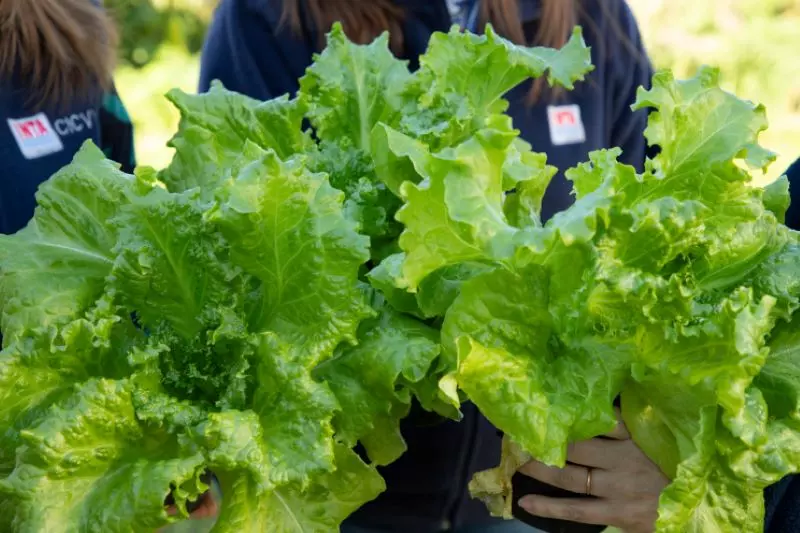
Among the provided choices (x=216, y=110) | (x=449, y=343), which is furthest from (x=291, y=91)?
(x=449, y=343)

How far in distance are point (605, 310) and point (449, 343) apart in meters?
0.16

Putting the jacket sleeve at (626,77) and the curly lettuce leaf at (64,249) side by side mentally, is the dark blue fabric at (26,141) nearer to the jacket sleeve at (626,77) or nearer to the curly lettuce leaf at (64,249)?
the curly lettuce leaf at (64,249)

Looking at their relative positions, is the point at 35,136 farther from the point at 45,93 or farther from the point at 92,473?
the point at 92,473

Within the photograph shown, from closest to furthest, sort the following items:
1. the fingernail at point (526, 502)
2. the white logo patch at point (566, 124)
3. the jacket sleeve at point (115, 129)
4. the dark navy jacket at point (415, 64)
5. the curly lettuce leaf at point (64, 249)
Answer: the curly lettuce leaf at point (64, 249) < the fingernail at point (526, 502) < the dark navy jacket at point (415, 64) < the white logo patch at point (566, 124) < the jacket sleeve at point (115, 129)

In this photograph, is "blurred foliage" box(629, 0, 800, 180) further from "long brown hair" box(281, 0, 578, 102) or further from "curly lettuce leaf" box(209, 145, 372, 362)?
"curly lettuce leaf" box(209, 145, 372, 362)

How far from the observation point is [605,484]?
3.34 ft

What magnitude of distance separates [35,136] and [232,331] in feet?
3.10

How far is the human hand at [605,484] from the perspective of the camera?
3.30 feet

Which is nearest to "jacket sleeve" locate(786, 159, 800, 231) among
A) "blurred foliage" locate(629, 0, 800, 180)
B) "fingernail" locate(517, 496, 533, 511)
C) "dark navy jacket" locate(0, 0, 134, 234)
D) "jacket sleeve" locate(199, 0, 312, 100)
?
"fingernail" locate(517, 496, 533, 511)

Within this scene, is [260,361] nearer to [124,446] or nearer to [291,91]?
[124,446]

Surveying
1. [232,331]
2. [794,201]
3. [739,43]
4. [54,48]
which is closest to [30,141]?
[54,48]

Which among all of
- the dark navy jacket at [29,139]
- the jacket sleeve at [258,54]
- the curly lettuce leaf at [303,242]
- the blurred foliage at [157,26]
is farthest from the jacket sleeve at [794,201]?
the blurred foliage at [157,26]

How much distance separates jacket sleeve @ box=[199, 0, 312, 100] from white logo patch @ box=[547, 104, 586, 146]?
47 cm

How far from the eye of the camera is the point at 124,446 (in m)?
0.88
